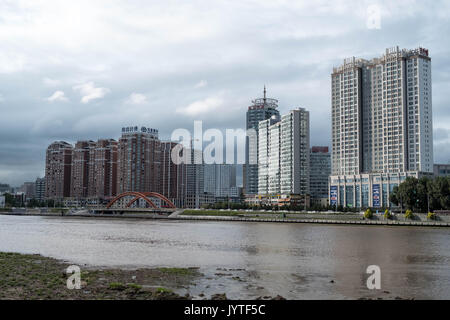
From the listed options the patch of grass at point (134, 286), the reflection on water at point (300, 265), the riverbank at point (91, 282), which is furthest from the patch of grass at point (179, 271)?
the patch of grass at point (134, 286)

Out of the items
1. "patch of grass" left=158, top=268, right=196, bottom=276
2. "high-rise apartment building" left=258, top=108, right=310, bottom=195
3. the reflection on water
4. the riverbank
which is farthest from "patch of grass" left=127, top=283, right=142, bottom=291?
"high-rise apartment building" left=258, top=108, right=310, bottom=195

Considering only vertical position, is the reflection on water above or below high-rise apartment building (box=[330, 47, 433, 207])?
below

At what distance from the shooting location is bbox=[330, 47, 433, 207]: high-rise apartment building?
147m

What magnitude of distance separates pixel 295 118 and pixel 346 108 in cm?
2660

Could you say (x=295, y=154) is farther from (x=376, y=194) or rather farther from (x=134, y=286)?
(x=134, y=286)

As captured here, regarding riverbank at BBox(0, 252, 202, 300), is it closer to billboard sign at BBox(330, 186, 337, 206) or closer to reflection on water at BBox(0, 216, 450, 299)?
reflection on water at BBox(0, 216, 450, 299)

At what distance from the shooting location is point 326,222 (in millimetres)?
111500

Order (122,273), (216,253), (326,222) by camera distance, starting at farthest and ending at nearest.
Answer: (326,222) < (216,253) < (122,273)

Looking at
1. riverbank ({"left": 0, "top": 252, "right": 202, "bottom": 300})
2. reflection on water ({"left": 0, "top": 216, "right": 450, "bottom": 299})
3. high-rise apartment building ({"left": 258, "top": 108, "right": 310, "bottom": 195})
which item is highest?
high-rise apartment building ({"left": 258, "top": 108, "right": 310, "bottom": 195})

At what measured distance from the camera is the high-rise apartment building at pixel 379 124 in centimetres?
14662

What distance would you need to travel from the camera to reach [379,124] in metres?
157
